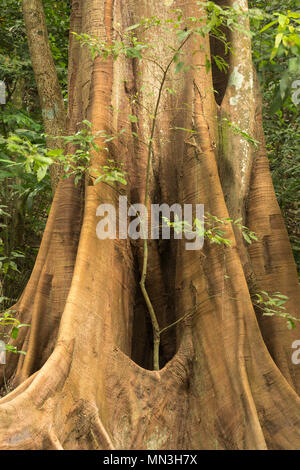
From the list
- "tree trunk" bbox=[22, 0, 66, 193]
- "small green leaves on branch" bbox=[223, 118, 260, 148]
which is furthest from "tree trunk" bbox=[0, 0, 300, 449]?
"tree trunk" bbox=[22, 0, 66, 193]

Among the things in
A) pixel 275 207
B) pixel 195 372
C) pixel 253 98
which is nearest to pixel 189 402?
pixel 195 372

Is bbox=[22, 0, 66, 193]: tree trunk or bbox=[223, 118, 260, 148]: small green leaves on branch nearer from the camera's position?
bbox=[223, 118, 260, 148]: small green leaves on branch

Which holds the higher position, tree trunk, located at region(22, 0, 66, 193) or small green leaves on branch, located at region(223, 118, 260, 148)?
tree trunk, located at region(22, 0, 66, 193)

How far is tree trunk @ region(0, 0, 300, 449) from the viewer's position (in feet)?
11.5

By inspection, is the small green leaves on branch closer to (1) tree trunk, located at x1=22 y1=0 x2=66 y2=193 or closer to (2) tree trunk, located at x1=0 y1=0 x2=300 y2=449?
(2) tree trunk, located at x1=0 y1=0 x2=300 y2=449

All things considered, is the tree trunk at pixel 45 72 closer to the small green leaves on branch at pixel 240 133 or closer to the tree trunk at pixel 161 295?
the tree trunk at pixel 161 295

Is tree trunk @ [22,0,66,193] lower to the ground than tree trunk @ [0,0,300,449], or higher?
higher

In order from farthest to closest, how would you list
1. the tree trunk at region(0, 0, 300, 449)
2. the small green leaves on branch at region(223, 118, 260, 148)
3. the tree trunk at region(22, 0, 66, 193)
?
1. the tree trunk at region(22, 0, 66, 193)
2. the small green leaves on branch at region(223, 118, 260, 148)
3. the tree trunk at region(0, 0, 300, 449)

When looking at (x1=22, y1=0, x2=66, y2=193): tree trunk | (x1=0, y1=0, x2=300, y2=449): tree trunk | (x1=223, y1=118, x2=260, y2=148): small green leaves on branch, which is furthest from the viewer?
(x1=22, y1=0, x2=66, y2=193): tree trunk

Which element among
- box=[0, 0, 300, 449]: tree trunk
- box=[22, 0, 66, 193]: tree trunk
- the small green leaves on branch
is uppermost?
box=[22, 0, 66, 193]: tree trunk

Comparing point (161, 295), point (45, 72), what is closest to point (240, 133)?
point (161, 295)

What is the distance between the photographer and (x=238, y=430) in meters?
3.50

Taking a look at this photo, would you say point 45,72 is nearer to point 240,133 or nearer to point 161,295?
point 240,133
